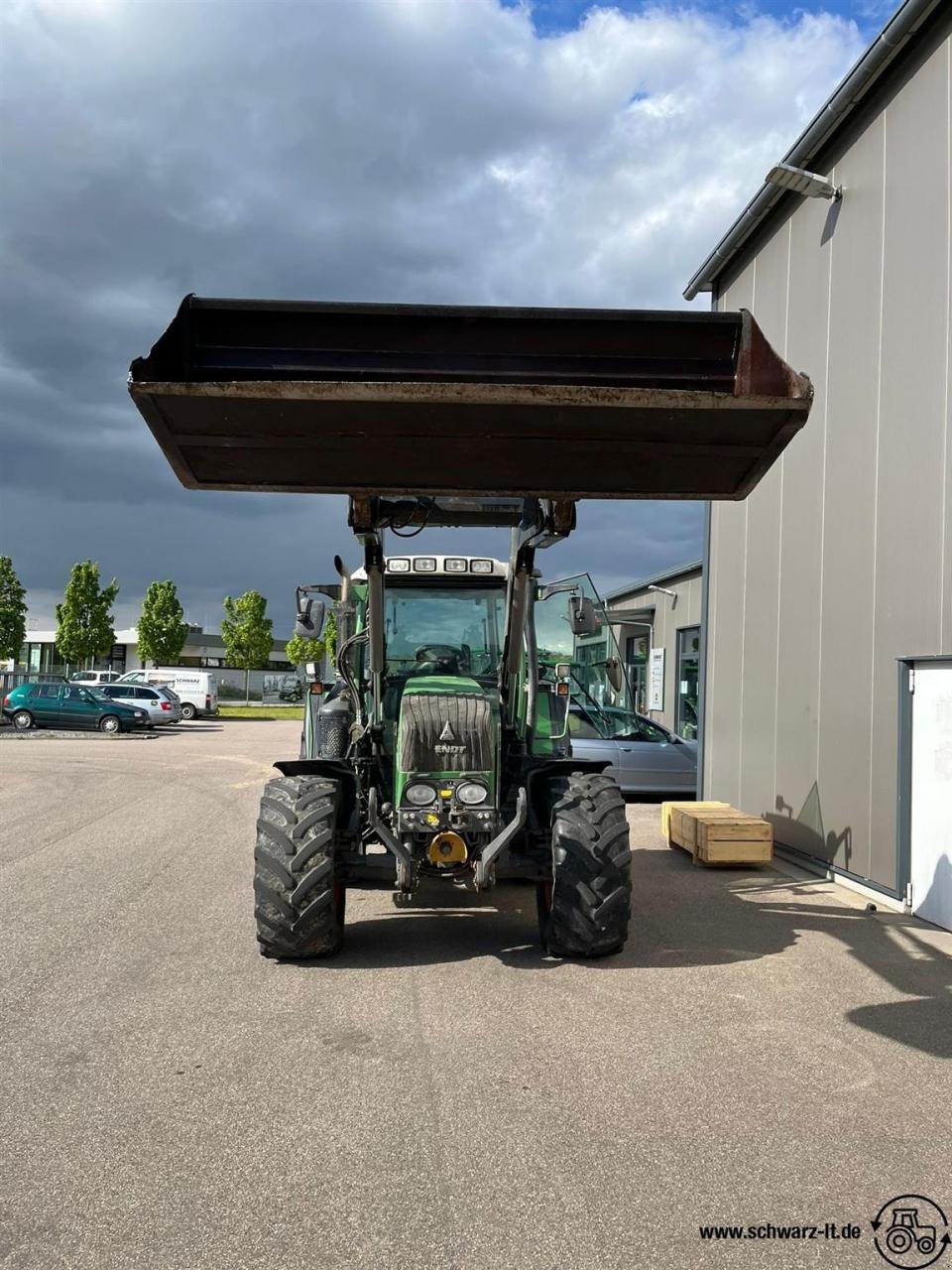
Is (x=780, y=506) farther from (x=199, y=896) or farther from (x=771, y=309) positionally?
(x=199, y=896)

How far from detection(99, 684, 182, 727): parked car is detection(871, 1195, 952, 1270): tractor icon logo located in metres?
34.0

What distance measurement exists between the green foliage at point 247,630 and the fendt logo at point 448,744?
59127mm

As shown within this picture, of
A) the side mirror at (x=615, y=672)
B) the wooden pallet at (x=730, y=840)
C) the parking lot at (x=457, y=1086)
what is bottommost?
the parking lot at (x=457, y=1086)

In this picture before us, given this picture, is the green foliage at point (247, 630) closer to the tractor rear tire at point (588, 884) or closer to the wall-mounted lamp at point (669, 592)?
the wall-mounted lamp at point (669, 592)

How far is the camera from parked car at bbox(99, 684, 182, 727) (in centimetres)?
3569

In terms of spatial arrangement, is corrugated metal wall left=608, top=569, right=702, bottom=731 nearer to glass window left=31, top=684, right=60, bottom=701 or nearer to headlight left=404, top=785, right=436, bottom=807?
headlight left=404, top=785, right=436, bottom=807

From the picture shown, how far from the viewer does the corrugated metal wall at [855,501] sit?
857cm

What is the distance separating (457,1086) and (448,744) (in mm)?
2403

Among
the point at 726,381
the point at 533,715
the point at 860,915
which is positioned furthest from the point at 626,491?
the point at 860,915

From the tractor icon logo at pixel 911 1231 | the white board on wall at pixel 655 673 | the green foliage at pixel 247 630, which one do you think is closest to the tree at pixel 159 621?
the green foliage at pixel 247 630

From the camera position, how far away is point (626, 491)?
19.4ft

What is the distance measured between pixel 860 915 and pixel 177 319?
6.74 m

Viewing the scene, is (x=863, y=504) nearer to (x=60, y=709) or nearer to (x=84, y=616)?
(x=60, y=709)

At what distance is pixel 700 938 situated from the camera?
7.26 m
